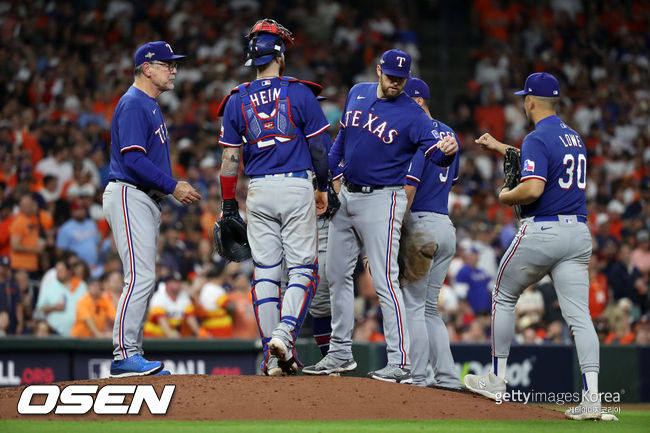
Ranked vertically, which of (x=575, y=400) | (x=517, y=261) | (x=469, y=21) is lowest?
(x=575, y=400)

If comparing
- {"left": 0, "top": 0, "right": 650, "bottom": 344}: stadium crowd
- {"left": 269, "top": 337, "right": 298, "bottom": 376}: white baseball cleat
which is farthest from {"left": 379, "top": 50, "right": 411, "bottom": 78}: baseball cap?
{"left": 0, "top": 0, "right": 650, "bottom": 344}: stadium crowd

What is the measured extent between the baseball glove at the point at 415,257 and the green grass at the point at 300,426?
5.05 ft

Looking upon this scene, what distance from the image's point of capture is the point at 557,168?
23.9ft

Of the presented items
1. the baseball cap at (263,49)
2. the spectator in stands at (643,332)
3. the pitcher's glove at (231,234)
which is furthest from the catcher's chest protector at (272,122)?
the spectator in stands at (643,332)

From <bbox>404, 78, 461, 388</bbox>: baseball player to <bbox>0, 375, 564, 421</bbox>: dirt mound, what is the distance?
73 centimetres

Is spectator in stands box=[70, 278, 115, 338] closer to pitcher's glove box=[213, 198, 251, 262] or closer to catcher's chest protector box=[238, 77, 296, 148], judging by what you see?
pitcher's glove box=[213, 198, 251, 262]

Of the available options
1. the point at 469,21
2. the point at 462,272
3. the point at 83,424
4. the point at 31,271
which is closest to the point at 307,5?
the point at 469,21

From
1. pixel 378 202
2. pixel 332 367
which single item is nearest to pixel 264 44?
pixel 378 202

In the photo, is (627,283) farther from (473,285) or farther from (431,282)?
(431,282)

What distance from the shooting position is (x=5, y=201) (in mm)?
13766

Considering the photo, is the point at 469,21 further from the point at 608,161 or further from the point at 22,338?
the point at 22,338

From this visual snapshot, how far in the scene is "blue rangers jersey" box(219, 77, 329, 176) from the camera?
7.27 meters

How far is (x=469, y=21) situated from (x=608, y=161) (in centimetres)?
516

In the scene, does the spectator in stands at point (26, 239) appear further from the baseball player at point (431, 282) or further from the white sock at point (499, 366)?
the white sock at point (499, 366)
